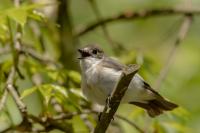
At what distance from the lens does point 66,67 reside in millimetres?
5039

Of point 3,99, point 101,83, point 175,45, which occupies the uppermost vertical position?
point 175,45

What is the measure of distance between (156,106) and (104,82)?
0.55m

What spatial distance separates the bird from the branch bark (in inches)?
11.7

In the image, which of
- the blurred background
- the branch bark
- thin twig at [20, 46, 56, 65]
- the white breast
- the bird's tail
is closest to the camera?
the branch bark

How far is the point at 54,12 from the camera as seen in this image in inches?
206

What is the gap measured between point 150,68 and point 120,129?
0.62m

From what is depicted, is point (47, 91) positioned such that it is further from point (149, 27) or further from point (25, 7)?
point (149, 27)

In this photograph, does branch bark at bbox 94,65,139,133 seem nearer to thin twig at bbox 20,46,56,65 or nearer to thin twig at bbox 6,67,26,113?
thin twig at bbox 6,67,26,113

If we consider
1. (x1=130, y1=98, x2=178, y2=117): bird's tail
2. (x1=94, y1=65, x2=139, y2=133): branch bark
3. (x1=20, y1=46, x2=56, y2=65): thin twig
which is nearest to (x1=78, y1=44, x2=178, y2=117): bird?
(x1=130, y1=98, x2=178, y2=117): bird's tail

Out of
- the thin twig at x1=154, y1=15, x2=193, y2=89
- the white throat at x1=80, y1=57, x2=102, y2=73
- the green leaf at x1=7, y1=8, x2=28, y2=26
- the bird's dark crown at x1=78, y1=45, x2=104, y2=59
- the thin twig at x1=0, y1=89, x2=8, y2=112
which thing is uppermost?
the thin twig at x1=154, y1=15, x2=193, y2=89

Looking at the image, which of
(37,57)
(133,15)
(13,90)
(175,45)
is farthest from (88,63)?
(133,15)

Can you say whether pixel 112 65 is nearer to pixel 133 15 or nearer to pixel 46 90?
pixel 46 90

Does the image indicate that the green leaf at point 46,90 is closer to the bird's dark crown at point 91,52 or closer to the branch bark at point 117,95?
the bird's dark crown at point 91,52

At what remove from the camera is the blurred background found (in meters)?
3.69
